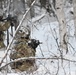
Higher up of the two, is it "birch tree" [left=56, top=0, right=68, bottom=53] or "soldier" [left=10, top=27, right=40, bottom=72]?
"birch tree" [left=56, top=0, right=68, bottom=53]

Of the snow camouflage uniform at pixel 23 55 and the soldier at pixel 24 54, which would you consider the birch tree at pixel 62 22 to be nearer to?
the soldier at pixel 24 54

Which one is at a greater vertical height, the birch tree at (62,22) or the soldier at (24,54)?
the birch tree at (62,22)

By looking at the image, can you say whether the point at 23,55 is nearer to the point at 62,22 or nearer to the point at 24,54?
the point at 24,54

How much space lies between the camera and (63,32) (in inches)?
341

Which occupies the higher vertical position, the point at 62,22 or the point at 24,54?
the point at 62,22

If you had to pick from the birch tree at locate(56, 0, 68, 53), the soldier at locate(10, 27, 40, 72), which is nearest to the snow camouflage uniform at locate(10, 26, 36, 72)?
the soldier at locate(10, 27, 40, 72)

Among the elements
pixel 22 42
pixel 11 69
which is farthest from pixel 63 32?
→ pixel 11 69

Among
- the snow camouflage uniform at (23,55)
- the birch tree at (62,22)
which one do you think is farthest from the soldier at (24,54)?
the birch tree at (62,22)

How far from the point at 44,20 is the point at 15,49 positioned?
11.5 metres

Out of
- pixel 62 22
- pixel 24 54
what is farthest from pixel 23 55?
pixel 62 22

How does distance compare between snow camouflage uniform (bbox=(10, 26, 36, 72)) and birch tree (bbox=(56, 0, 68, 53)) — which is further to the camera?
birch tree (bbox=(56, 0, 68, 53))

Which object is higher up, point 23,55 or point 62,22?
point 62,22

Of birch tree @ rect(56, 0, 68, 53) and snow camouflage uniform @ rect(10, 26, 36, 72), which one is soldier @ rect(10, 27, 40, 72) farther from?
birch tree @ rect(56, 0, 68, 53)

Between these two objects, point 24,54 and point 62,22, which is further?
point 62,22
